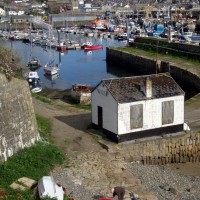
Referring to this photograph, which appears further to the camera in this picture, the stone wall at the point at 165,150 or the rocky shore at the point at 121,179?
the stone wall at the point at 165,150

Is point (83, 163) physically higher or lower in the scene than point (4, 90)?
lower

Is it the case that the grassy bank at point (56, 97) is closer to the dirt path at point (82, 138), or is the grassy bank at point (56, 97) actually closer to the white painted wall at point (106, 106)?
the dirt path at point (82, 138)

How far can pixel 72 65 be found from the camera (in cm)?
5556

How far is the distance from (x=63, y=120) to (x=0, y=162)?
7.08 metres

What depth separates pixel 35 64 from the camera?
170ft

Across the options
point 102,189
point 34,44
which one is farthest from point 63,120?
point 34,44

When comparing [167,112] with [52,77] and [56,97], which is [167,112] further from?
[52,77]

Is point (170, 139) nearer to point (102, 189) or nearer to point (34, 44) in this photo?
point (102, 189)

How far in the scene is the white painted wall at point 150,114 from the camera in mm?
19250

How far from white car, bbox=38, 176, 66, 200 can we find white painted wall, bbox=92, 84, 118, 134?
18.1ft

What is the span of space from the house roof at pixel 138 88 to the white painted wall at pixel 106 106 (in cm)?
29

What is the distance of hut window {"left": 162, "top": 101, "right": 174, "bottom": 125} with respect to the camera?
66.2 feet

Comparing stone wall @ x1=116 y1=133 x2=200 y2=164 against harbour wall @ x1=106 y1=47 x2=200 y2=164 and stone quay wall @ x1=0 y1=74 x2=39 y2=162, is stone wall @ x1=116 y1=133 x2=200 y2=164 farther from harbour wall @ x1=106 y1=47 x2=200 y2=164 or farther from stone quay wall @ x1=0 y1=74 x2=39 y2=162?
stone quay wall @ x1=0 y1=74 x2=39 y2=162

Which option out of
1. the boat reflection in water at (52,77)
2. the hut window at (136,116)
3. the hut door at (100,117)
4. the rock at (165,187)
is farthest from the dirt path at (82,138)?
the boat reflection in water at (52,77)
